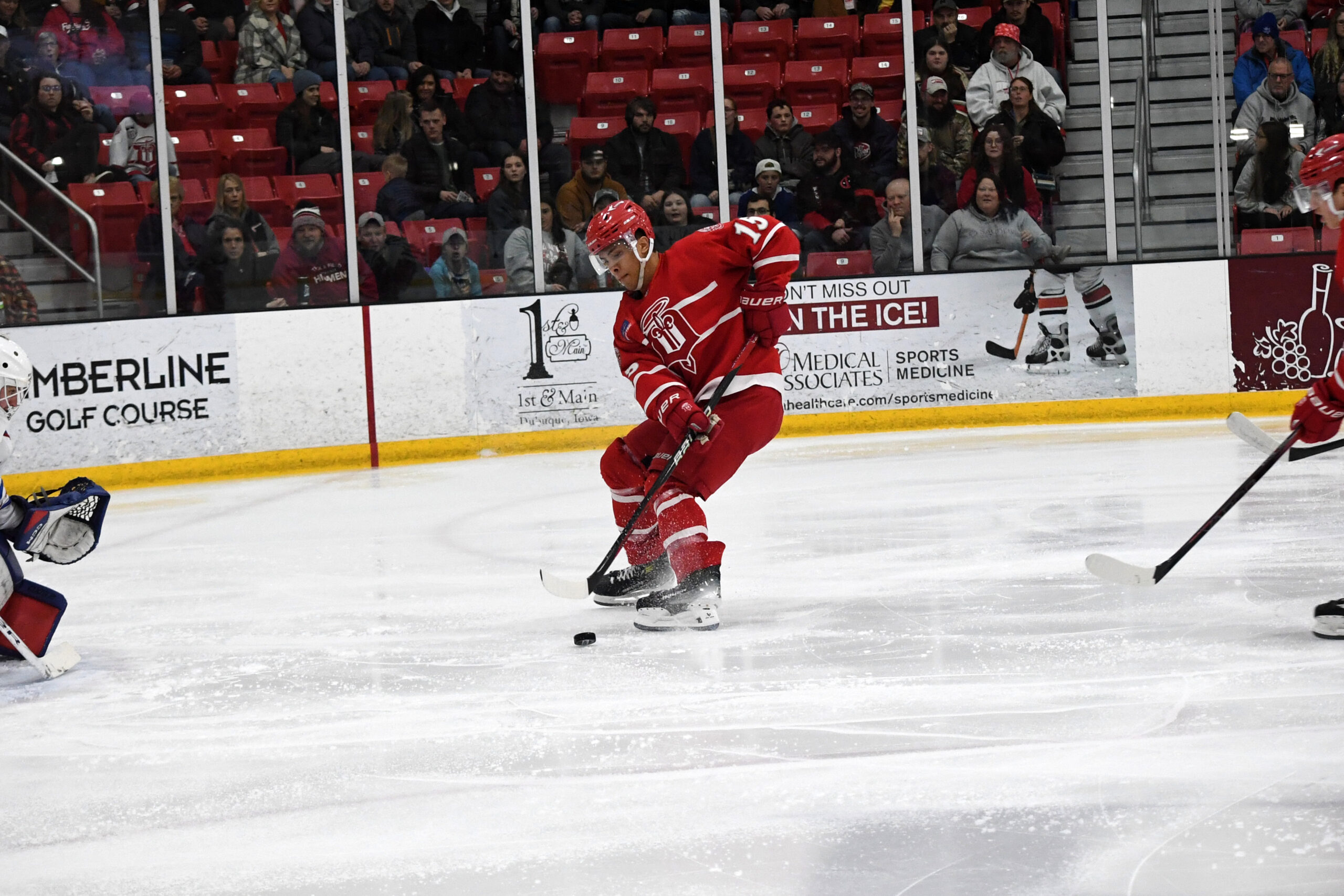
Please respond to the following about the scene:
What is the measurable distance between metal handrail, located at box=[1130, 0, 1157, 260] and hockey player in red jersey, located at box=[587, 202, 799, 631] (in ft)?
16.6

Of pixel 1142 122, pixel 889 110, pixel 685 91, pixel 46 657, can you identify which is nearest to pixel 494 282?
pixel 685 91

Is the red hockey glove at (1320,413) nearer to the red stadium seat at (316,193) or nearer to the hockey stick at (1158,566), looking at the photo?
the hockey stick at (1158,566)

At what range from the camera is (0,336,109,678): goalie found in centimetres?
336

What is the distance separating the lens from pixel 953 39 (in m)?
8.41

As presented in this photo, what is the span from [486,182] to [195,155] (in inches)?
62.1

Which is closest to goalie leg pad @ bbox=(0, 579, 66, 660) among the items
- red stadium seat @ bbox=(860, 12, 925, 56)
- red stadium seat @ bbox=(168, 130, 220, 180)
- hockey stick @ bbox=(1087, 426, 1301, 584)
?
hockey stick @ bbox=(1087, 426, 1301, 584)

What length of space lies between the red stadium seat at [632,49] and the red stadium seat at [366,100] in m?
1.32

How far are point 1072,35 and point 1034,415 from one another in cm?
231

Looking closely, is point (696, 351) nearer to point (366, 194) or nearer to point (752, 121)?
point (366, 194)

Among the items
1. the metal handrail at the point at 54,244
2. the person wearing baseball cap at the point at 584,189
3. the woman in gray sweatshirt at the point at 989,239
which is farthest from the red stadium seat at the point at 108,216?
the woman in gray sweatshirt at the point at 989,239

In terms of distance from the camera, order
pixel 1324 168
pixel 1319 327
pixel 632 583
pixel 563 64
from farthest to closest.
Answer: pixel 563 64 → pixel 1319 327 → pixel 632 583 → pixel 1324 168

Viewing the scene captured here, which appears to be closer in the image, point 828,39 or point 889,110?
point 889,110

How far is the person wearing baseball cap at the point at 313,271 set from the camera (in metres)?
7.76

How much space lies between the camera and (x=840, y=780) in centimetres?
231
